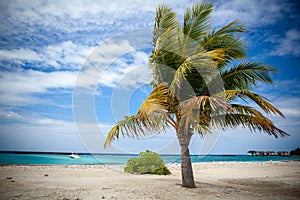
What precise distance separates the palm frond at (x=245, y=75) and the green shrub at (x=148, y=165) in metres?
7.30

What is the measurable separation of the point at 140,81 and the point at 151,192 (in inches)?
189

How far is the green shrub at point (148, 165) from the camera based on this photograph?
1366cm

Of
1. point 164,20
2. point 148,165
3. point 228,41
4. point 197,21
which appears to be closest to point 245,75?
point 228,41

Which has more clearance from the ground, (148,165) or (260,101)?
(260,101)

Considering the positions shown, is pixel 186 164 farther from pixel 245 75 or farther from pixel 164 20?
pixel 164 20

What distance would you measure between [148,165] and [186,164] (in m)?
6.34

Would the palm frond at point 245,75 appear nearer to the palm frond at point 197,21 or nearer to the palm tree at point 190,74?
the palm tree at point 190,74

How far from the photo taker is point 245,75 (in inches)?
323

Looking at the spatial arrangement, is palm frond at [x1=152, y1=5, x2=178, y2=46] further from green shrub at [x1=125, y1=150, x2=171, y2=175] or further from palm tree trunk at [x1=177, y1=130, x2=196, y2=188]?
green shrub at [x1=125, y1=150, x2=171, y2=175]

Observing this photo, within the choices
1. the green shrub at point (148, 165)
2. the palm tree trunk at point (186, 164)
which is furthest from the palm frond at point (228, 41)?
the green shrub at point (148, 165)

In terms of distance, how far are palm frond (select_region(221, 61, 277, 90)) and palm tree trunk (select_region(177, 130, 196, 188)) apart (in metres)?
2.67

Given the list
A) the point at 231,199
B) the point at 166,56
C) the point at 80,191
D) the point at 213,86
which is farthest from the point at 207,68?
the point at 80,191

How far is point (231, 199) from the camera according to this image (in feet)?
20.8

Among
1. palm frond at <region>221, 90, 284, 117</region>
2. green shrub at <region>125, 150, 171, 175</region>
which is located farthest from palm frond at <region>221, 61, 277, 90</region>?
green shrub at <region>125, 150, 171, 175</region>
